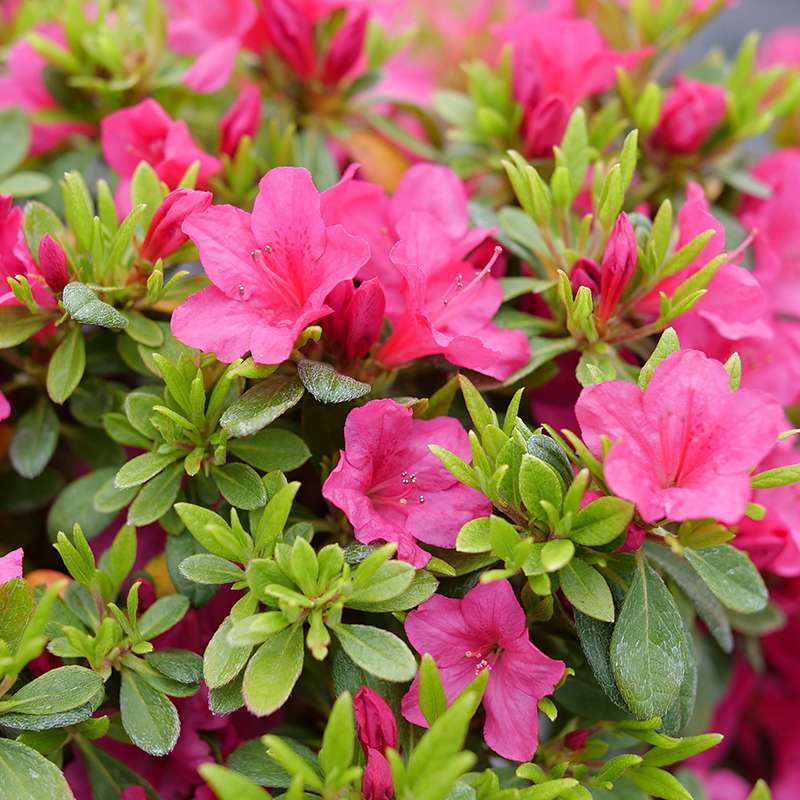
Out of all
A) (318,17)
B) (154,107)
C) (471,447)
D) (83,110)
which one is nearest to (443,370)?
(471,447)

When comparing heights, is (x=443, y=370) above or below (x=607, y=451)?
below

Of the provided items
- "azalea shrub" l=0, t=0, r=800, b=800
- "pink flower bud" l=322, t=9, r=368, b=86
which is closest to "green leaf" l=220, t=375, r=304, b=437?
"azalea shrub" l=0, t=0, r=800, b=800

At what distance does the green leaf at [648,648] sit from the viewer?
0.87m

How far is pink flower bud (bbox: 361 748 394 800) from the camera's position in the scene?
0.80 m

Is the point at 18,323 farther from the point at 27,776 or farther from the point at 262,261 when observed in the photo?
the point at 27,776

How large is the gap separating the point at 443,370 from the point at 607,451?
0.97 ft

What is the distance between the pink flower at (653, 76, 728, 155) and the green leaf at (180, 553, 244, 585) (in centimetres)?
85

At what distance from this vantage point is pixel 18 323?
993mm

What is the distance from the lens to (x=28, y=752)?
2.75 feet

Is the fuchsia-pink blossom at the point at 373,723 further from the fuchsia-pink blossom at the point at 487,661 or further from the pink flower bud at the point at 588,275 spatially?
the pink flower bud at the point at 588,275

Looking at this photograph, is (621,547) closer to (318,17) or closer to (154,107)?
(154,107)

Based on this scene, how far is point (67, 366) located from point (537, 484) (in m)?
0.50

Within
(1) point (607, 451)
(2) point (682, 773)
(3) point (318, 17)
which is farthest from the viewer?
(3) point (318, 17)

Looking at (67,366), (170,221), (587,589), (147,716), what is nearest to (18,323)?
(67,366)
